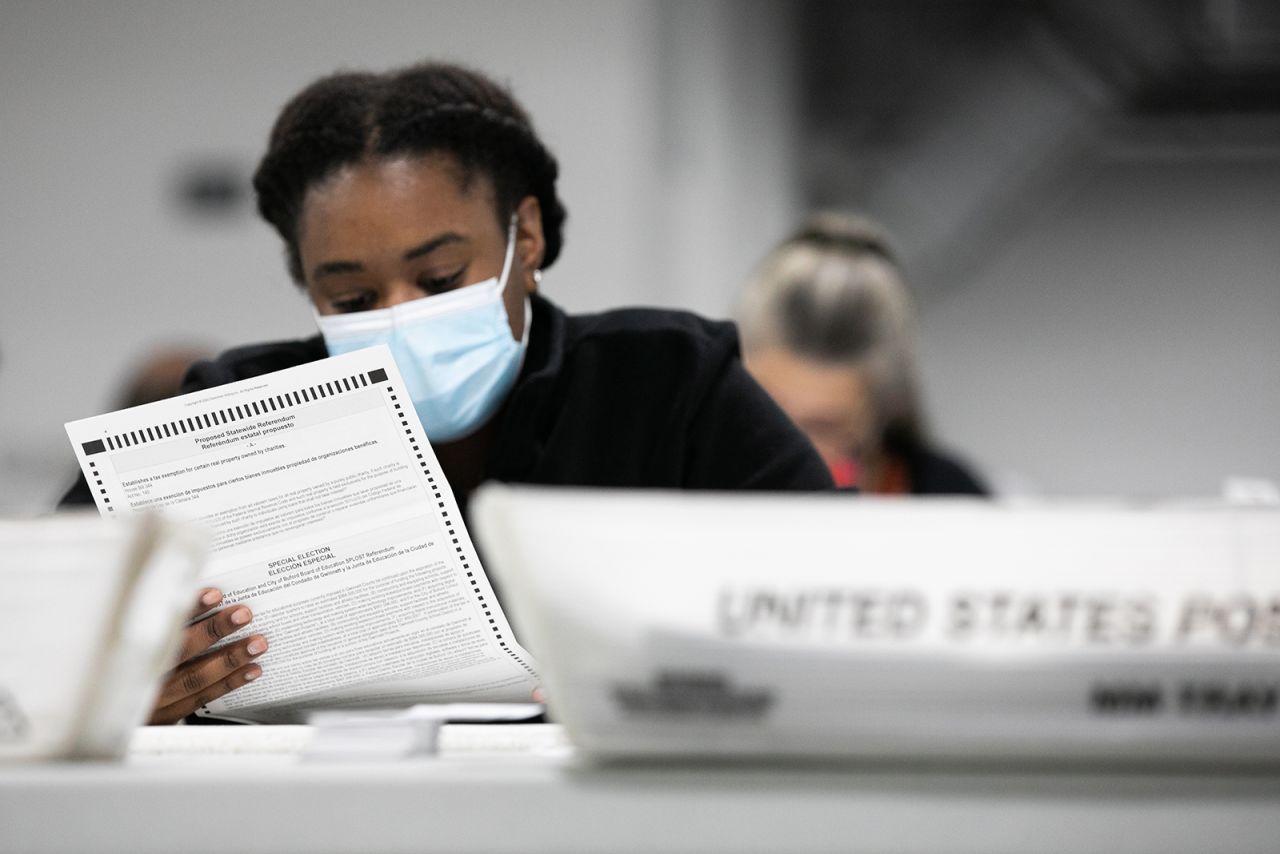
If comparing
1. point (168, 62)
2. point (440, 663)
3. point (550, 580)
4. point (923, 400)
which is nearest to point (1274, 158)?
point (923, 400)

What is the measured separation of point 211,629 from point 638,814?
1.93 feet

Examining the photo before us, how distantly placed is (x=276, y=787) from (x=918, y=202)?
5238mm

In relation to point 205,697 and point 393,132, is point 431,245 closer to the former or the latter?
point 393,132

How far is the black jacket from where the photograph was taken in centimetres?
123

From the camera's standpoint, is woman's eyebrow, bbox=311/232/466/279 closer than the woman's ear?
Yes

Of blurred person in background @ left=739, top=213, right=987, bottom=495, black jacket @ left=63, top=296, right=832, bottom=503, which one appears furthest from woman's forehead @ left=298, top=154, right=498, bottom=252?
blurred person in background @ left=739, top=213, right=987, bottom=495

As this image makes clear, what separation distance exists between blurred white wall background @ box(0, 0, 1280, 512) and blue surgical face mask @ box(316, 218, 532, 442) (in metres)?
0.21

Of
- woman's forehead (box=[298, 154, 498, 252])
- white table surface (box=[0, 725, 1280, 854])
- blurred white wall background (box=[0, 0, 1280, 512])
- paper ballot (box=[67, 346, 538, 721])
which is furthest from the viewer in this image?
blurred white wall background (box=[0, 0, 1280, 512])

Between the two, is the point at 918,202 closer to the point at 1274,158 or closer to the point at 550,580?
the point at 1274,158

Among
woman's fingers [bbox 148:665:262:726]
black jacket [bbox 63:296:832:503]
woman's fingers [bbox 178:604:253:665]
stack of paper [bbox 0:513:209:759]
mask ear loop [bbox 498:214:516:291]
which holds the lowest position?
woman's fingers [bbox 148:665:262:726]

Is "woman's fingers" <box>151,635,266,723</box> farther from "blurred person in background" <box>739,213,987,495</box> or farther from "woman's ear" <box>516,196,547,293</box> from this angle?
"blurred person in background" <box>739,213,987,495</box>

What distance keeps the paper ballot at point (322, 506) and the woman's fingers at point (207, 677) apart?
0.6 inches

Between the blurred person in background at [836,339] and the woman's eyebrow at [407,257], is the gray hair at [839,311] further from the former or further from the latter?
the woman's eyebrow at [407,257]

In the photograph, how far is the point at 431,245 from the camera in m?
1.23
